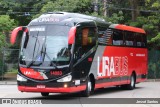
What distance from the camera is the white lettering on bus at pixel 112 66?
69.7 feet

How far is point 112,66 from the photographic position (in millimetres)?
22844

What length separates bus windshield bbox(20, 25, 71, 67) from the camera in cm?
1780

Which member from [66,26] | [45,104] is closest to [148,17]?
[66,26]

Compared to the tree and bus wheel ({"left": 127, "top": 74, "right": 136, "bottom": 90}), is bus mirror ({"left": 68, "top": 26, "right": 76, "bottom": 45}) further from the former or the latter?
the tree

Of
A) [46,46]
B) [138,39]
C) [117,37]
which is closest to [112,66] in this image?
[117,37]

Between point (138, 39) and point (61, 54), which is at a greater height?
point (61, 54)

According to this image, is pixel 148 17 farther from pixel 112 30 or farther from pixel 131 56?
pixel 112 30

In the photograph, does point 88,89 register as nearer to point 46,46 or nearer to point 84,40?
point 84,40

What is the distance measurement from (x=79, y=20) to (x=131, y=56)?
7516mm

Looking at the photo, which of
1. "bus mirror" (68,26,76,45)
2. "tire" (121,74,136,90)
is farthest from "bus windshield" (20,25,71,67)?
"tire" (121,74,136,90)

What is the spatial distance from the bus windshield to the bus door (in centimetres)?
60

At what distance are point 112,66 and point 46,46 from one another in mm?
5870

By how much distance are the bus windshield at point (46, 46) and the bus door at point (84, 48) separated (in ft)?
1.98

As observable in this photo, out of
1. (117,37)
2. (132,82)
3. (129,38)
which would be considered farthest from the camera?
(132,82)
